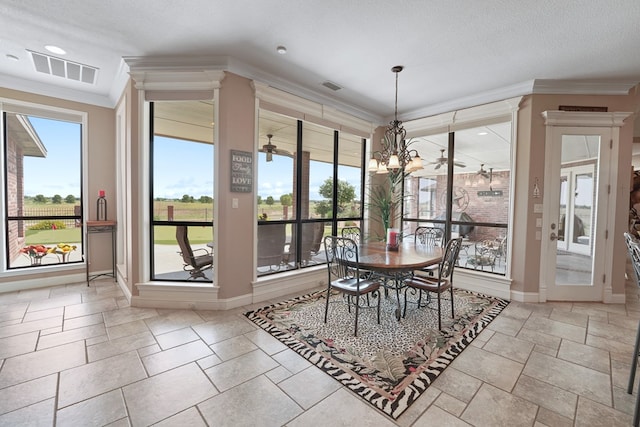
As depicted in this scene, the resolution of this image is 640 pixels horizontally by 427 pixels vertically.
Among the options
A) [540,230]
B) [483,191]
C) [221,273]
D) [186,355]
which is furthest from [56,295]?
[540,230]

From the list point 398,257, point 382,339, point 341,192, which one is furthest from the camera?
point 341,192

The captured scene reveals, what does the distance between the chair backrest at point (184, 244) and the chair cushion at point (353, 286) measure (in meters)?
1.86

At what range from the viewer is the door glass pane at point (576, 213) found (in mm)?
3648

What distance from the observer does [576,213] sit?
3.70 meters

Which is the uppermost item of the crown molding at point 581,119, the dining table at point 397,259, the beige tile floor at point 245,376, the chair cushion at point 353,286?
the crown molding at point 581,119

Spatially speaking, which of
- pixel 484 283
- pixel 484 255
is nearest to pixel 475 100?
pixel 484 255

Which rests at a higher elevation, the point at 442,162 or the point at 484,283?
the point at 442,162

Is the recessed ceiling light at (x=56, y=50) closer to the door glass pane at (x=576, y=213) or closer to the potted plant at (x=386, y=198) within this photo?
the potted plant at (x=386, y=198)

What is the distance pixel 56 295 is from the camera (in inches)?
143

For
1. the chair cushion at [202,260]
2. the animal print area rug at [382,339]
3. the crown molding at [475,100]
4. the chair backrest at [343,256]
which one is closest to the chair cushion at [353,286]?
the chair backrest at [343,256]

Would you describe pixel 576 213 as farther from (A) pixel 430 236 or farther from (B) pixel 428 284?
(B) pixel 428 284

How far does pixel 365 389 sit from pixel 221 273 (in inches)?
81.5

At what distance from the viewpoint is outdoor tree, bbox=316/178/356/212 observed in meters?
4.53

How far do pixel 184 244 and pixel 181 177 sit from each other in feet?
2.73
